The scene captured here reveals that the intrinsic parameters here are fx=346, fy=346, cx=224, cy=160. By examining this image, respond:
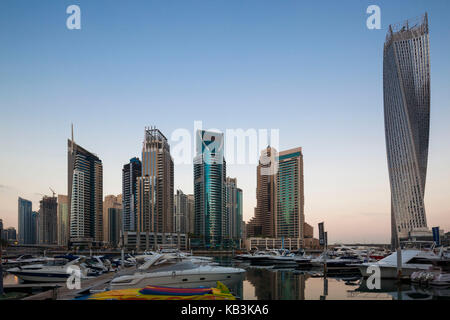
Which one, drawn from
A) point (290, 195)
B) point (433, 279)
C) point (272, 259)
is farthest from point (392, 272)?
point (290, 195)

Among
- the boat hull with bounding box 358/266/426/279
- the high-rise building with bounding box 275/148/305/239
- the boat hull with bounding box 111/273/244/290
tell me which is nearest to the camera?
the boat hull with bounding box 111/273/244/290

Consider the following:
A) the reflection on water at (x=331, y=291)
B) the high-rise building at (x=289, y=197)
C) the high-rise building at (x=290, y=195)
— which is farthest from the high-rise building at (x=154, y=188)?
the reflection on water at (x=331, y=291)

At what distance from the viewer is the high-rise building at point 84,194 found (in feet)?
514

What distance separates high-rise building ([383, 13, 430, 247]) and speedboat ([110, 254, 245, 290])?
107482 mm

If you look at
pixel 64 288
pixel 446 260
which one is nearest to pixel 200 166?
pixel 446 260

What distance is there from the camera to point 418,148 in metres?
118

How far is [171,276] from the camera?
2280cm

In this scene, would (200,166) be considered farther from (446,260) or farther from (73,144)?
(446,260)

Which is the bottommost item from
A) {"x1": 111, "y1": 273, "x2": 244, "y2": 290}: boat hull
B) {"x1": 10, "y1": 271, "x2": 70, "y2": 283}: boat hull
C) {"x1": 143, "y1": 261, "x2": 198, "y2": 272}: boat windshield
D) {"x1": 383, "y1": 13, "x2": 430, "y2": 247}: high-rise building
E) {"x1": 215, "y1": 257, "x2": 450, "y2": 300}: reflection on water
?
{"x1": 215, "y1": 257, "x2": 450, "y2": 300}: reflection on water

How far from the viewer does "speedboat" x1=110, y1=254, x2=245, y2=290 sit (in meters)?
21.4

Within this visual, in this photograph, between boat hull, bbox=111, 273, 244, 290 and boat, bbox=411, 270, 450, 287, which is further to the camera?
boat, bbox=411, 270, 450, 287

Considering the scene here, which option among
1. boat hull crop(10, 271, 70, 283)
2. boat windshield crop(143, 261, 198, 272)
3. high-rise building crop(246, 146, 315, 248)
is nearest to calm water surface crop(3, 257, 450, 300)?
boat windshield crop(143, 261, 198, 272)

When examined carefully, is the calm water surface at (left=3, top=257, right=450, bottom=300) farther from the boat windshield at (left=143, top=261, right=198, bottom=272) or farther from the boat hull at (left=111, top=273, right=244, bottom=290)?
the boat windshield at (left=143, top=261, right=198, bottom=272)
